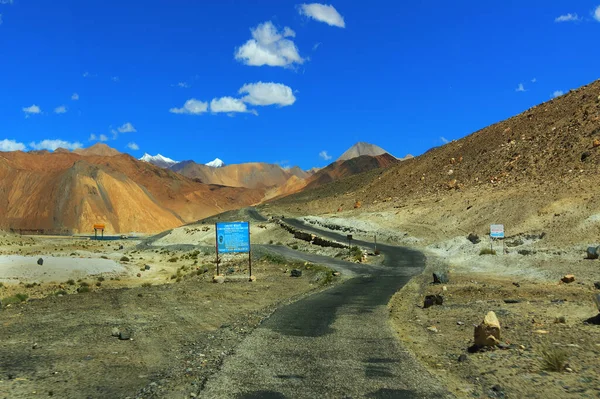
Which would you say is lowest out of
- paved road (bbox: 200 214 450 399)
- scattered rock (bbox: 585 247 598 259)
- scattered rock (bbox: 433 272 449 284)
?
paved road (bbox: 200 214 450 399)

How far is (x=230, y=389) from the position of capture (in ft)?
27.2

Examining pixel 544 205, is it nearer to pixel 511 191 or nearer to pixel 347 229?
pixel 511 191

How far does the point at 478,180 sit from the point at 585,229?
3944cm

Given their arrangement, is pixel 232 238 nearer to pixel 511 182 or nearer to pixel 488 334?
pixel 488 334

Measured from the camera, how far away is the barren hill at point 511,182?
1746 inches

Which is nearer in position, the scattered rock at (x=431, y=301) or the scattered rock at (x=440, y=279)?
the scattered rock at (x=431, y=301)

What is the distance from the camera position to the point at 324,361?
1009 cm

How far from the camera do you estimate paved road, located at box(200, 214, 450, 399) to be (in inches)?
324

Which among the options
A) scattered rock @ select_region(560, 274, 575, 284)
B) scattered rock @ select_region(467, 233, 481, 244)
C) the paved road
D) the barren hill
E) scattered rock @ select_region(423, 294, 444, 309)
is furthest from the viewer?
the barren hill

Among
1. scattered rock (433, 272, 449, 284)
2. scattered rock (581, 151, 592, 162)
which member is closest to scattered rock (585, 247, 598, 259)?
scattered rock (433, 272, 449, 284)

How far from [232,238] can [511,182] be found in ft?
158

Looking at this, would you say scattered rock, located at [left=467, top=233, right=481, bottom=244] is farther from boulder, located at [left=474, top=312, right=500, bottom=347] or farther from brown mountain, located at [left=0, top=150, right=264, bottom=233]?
brown mountain, located at [left=0, top=150, right=264, bottom=233]

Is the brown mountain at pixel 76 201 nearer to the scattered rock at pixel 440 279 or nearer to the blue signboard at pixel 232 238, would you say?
the blue signboard at pixel 232 238

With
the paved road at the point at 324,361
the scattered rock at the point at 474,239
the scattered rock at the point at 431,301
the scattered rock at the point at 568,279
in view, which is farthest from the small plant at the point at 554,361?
the scattered rock at the point at 474,239
